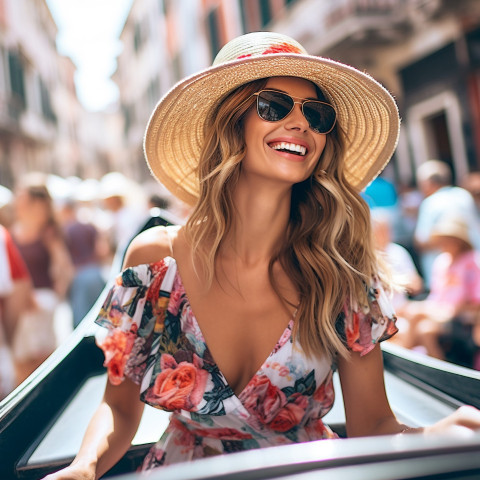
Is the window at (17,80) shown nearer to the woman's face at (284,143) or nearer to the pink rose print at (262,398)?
the woman's face at (284,143)

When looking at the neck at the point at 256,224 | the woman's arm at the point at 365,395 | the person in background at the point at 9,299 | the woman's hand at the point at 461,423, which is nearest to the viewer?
the woman's hand at the point at 461,423

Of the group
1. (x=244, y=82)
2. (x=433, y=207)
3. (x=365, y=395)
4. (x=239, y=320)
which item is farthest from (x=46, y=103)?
(x=365, y=395)

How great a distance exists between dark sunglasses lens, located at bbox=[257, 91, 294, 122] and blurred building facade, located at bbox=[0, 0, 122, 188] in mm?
20217

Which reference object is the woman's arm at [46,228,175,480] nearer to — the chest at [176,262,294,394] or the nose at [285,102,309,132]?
the chest at [176,262,294,394]

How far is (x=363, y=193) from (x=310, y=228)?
3.19 ft

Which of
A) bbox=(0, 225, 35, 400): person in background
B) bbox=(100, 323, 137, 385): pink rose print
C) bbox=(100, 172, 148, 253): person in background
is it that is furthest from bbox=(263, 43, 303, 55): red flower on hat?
bbox=(100, 172, 148, 253): person in background

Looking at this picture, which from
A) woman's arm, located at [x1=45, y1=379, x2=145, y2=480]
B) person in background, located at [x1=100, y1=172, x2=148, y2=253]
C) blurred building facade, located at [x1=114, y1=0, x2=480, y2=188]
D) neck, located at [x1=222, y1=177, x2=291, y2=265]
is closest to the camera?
woman's arm, located at [x1=45, y1=379, x2=145, y2=480]

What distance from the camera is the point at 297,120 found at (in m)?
1.52

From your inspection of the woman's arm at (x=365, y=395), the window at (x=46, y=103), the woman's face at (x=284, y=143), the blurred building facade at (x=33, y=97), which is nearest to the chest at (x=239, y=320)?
the woman's arm at (x=365, y=395)

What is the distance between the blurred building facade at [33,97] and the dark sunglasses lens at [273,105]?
796 inches

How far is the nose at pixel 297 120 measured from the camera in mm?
1512

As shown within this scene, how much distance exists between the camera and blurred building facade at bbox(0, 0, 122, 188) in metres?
20.6

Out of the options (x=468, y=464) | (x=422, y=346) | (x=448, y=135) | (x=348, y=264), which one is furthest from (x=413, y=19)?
(x=468, y=464)

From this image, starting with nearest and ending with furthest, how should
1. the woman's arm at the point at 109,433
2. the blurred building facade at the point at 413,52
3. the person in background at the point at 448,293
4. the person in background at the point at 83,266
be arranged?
the woman's arm at the point at 109,433 < the person in background at the point at 448,293 < the person in background at the point at 83,266 < the blurred building facade at the point at 413,52
